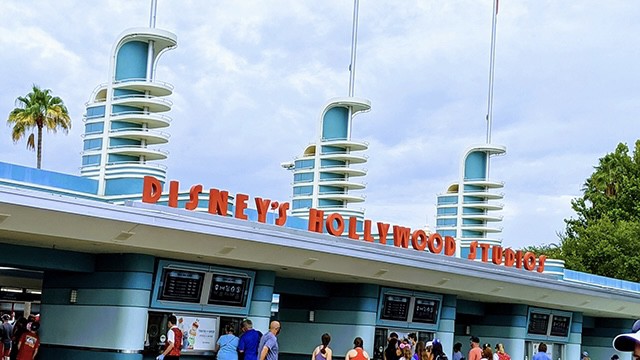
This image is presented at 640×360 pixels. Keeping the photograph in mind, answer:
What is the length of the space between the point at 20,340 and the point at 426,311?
13503 mm

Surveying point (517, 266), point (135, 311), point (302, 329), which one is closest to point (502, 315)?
point (517, 266)

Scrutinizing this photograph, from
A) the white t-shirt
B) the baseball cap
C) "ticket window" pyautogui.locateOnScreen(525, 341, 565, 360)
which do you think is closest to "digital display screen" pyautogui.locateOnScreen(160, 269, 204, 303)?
the white t-shirt

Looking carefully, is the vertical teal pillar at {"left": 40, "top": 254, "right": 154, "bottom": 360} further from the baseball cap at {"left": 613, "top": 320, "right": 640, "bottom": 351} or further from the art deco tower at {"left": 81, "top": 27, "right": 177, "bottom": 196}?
the baseball cap at {"left": 613, "top": 320, "right": 640, "bottom": 351}

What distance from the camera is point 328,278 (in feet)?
91.3

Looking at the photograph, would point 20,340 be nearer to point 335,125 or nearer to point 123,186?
point 123,186

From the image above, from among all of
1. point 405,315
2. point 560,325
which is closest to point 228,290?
point 405,315

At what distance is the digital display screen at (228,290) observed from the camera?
953 inches

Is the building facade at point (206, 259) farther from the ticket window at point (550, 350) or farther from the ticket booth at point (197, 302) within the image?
the ticket window at point (550, 350)

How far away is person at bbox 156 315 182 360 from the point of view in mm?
21828

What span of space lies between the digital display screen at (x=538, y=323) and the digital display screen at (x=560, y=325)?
368 millimetres

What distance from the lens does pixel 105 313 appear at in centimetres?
2208

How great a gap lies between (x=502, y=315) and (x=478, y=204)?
4.97m

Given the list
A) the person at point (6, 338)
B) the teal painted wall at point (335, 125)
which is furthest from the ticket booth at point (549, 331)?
the person at point (6, 338)

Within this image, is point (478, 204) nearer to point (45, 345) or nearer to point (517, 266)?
point (517, 266)
